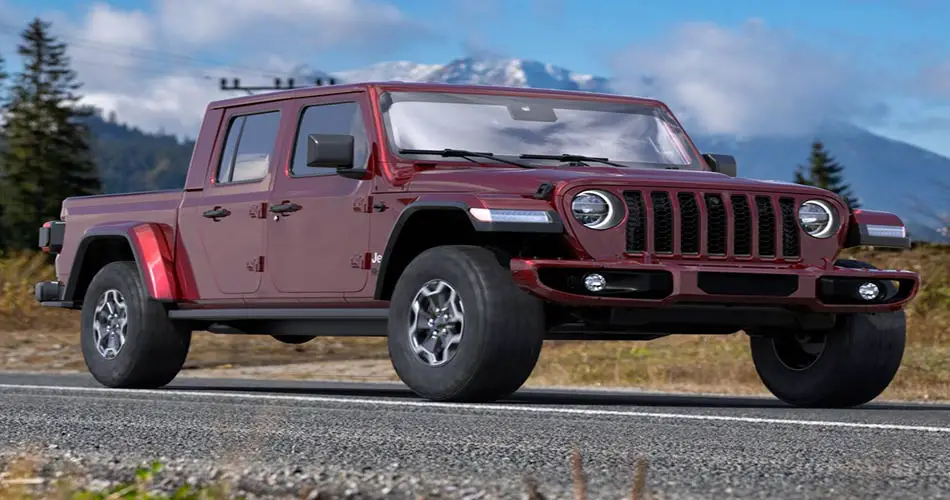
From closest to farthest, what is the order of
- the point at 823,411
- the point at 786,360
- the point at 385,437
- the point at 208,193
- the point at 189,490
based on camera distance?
the point at 189,490 < the point at 385,437 < the point at 823,411 < the point at 786,360 < the point at 208,193

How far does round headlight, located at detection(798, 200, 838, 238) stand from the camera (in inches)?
348

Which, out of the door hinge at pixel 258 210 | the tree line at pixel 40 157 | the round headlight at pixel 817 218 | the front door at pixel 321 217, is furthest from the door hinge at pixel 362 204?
the tree line at pixel 40 157

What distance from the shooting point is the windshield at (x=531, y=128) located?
9.38 metres

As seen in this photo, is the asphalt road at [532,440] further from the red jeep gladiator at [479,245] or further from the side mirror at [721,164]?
the side mirror at [721,164]

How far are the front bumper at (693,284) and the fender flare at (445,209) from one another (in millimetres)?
167

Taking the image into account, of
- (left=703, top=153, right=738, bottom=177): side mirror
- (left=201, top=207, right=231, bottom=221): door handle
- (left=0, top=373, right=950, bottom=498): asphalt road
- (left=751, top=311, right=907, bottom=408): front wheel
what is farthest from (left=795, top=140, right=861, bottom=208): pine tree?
(left=0, top=373, right=950, bottom=498): asphalt road

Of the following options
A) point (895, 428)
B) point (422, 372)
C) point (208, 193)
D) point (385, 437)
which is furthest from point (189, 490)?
point (208, 193)

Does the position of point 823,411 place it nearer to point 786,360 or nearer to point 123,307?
point 786,360

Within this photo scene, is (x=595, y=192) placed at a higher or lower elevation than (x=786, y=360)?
higher

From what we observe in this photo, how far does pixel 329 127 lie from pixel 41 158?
288 ft

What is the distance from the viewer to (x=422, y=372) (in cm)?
835

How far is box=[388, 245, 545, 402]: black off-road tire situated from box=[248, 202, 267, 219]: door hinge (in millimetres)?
1768

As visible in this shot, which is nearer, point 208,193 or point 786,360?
point 786,360

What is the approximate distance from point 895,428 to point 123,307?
18.9 feet
